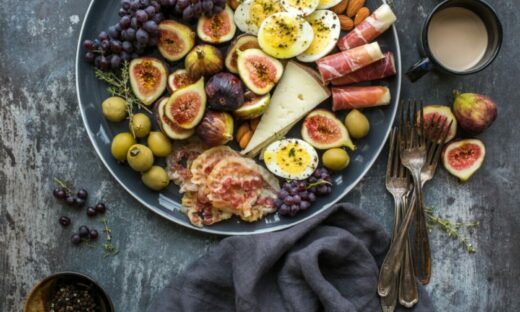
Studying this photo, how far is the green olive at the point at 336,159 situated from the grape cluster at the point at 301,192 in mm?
46

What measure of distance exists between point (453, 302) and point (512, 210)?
0.55m

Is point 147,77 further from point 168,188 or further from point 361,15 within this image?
point 361,15

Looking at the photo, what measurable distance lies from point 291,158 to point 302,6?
707mm

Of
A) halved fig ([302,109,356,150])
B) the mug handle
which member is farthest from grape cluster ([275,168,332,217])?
the mug handle

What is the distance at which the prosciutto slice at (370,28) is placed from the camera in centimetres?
258

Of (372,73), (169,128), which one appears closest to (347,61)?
(372,73)

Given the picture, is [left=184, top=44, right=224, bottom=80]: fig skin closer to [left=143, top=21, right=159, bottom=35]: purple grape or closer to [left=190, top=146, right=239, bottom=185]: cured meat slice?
[left=143, top=21, right=159, bottom=35]: purple grape

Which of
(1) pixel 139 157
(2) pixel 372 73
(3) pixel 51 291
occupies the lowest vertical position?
(3) pixel 51 291

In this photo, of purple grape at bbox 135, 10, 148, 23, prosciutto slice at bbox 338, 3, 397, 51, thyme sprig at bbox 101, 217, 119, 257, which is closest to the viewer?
purple grape at bbox 135, 10, 148, 23

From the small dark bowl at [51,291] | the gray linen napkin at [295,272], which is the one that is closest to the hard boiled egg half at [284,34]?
the gray linen napkin at [295,272]

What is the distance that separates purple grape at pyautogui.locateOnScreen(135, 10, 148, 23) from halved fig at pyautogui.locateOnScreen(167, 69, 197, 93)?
0.28 m

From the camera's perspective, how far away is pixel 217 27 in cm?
260

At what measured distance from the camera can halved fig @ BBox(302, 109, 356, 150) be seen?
265 cm

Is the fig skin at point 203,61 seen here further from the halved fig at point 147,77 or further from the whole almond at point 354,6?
the whole almond at point 354,6
